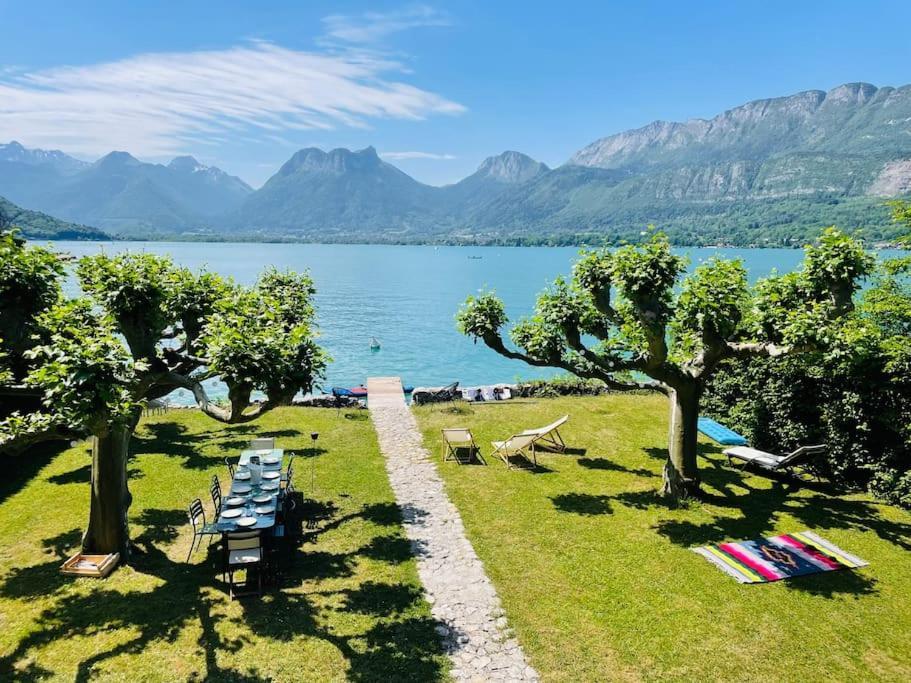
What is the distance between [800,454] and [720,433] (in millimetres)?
4340

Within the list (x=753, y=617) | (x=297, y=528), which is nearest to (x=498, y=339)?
(x=297, y=528)

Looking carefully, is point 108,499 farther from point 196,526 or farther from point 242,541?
point 242,541

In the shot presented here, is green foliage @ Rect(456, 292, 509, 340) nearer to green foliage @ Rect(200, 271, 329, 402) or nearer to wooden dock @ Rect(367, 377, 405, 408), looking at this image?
green foliage @ Rect(200, 271, 329, 402)

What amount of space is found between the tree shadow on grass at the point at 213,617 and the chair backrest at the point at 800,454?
35.5 ft

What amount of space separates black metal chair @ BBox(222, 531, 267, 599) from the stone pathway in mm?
3112

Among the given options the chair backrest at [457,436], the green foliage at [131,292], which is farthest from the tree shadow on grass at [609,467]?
the green foliage at [131,292]

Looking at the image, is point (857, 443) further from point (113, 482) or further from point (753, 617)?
point (113, 482)

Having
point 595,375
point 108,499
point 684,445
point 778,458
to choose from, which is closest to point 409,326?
point 595,375

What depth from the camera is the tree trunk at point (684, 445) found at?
1381cm

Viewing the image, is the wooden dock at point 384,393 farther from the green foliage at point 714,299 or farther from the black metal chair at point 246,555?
the green foliage at point 714,299

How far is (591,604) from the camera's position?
9492 mm

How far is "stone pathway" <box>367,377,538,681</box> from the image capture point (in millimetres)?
8039

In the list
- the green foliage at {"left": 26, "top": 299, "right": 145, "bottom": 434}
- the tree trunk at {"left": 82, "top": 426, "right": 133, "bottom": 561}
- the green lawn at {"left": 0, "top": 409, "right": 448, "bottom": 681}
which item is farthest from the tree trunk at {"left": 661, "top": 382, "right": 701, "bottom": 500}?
the tree trunk at {"left": 82, "top": 426, "right": 133, "bottom": 561}

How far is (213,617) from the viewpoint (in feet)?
29.6
